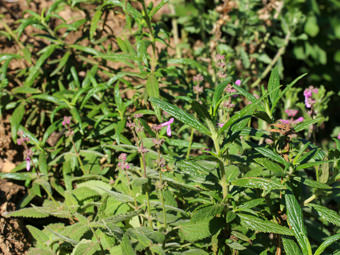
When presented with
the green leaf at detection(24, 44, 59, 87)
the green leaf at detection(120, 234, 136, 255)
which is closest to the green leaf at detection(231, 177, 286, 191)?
the green leaf at detection(120, 234, 136, 255)

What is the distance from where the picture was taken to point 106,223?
1.89m

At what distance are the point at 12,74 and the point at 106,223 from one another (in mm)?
1940

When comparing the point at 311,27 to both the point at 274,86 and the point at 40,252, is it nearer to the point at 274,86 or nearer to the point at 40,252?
the point at 274,86

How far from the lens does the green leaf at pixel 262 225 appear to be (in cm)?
169

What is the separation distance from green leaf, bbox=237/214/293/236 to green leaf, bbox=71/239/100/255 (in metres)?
0.82

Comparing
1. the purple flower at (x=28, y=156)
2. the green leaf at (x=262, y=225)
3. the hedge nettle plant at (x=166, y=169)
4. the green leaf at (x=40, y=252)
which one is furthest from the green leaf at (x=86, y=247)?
the green leaf at (x=262, y=225)

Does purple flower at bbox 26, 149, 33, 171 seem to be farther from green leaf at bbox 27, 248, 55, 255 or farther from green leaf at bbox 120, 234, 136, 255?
green leaf at bbox 120, 234, 136, 255

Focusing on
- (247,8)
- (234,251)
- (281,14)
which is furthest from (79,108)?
(281,14)

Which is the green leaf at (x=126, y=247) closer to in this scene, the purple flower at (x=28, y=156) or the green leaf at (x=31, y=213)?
the green leaf at (x=31, y=213)

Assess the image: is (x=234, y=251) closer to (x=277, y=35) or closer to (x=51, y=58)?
(x=51, y=58)

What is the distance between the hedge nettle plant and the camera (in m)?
1.76

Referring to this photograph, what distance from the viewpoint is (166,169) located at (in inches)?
90.4

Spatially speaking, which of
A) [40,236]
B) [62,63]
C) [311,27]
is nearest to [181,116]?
[40,236]

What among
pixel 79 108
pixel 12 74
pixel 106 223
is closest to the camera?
pixel 106 223
